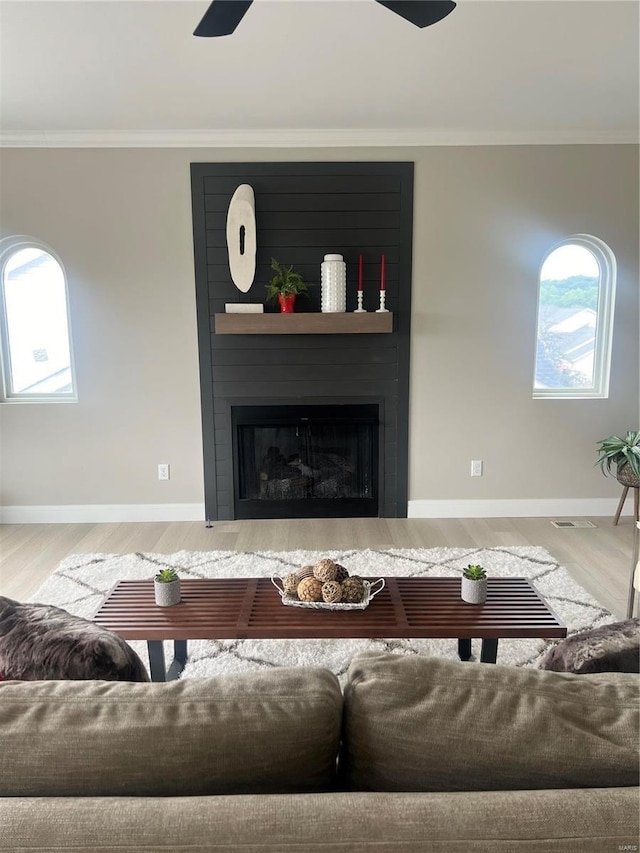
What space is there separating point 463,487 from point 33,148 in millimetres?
3690

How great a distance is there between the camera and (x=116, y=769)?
0.87 m

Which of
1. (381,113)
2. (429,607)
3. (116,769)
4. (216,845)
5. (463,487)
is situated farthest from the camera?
(463,487)

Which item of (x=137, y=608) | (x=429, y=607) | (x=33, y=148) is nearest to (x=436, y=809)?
(x=429, y=607)

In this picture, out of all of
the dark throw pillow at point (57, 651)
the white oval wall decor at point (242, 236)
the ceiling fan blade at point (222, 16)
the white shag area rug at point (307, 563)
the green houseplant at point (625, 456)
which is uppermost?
the ceiling fan blade at point (222, 16)

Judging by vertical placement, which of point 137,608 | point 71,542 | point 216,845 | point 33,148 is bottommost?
point 71,542

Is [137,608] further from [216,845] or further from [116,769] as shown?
[216,845]

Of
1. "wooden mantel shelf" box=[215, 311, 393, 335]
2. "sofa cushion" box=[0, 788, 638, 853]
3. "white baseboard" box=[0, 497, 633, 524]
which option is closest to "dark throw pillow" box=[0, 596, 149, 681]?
"sofa cushion" box=[0, 788, 638, 853]

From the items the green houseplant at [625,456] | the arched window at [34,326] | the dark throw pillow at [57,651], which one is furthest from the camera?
the arched window at [34,326]

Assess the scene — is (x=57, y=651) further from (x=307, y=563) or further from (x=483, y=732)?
(x=307, y=563)

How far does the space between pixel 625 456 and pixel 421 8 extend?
298 centimetres

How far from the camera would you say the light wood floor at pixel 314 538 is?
3.58 m

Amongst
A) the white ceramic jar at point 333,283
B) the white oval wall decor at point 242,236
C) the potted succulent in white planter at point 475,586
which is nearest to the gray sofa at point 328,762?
the potted succulent in white planter at point 475,586

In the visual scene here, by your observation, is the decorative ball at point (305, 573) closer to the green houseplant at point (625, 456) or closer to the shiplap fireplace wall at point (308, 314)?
the shiplap fireplace wall at point (308, 314)

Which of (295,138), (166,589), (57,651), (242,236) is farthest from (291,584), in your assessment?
(295,138)
